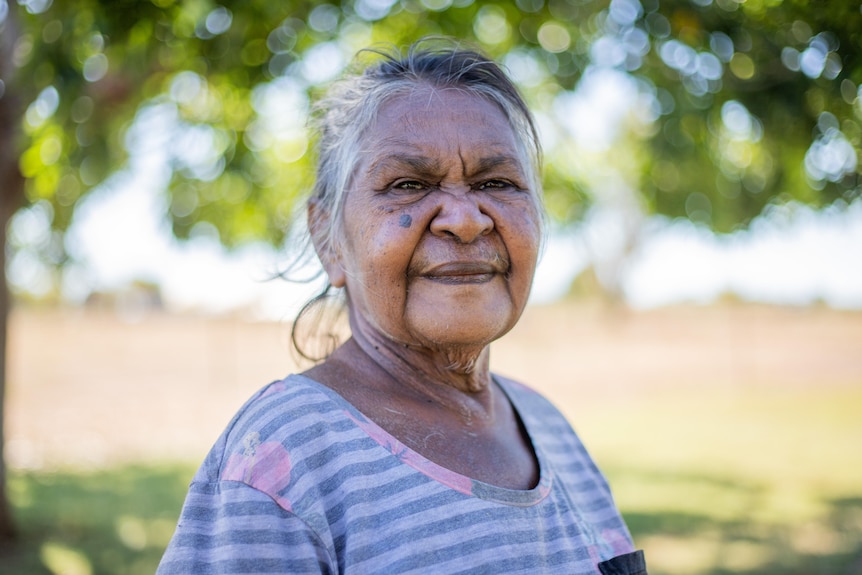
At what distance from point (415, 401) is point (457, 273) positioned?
30 cm

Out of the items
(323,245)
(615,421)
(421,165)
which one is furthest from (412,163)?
(615,421)

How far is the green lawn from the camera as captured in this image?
5609 millimetres

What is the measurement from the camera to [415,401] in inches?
63.4

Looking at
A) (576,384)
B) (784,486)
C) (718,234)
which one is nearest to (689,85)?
(718,234)

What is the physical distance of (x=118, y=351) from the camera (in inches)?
910

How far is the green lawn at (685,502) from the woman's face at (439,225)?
4509 millimetres

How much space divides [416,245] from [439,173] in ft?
0.54

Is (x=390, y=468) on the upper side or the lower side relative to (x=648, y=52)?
lower

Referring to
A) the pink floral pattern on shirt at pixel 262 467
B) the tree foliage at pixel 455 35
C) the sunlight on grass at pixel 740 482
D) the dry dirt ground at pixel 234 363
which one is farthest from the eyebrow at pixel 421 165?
the dry dirt ground at pixel 234 363

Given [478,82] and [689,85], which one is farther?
[689,85]

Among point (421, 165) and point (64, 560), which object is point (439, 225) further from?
point (64, 560)

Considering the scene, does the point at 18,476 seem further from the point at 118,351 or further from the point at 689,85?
the point at 118,351

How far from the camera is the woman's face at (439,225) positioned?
151 cm

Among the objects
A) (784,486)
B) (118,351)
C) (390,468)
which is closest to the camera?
(390,468)
